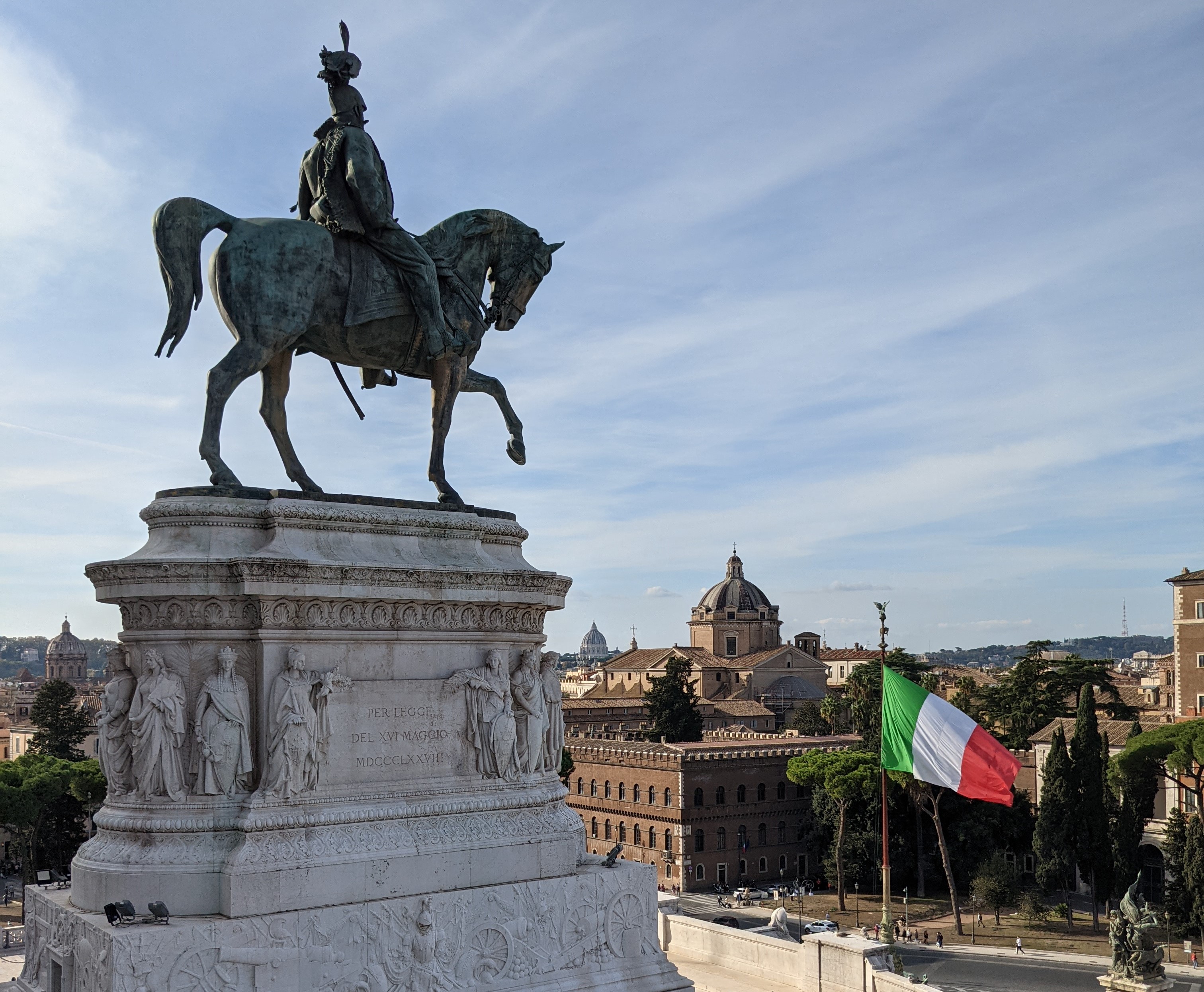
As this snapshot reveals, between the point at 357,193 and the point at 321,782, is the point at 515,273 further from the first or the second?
the point at 321,782

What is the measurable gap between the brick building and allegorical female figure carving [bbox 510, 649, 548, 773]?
51607 millimetres

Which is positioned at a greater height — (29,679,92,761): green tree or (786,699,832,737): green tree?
(29,679,92,761): green tree

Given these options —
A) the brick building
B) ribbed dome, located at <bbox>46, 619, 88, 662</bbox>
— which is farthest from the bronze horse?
ribbed dome, located at <bbox>46, 619, 88, 662</bbox>

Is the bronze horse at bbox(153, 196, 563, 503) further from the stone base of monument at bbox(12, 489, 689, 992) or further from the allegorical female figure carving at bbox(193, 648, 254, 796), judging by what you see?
the allegorical female figure carving at bbox(193, 648, 254, 796)

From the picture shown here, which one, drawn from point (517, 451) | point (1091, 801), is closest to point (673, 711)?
Result: point (1091, 801)

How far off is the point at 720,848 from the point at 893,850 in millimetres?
10676

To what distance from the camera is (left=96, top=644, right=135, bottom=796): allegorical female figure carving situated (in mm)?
10898

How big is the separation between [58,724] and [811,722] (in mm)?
52180

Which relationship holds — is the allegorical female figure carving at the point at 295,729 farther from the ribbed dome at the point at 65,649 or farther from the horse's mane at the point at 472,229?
the ribbed dome at the point at 65,649

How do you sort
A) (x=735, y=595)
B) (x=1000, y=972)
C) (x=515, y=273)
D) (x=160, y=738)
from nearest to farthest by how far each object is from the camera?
1. (x=160, y=738)
2. (x=515, y=273)
3. (x=1000, y=972)
4. (x=735, y=595)

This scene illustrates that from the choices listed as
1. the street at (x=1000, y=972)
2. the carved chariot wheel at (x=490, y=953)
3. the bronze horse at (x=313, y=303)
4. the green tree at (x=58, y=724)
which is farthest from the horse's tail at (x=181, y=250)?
the green tree at (x=58, y=724)

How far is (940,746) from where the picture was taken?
21.2 m

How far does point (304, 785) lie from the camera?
1087 cm

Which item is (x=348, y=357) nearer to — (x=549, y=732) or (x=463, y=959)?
(x=549, y=732)
